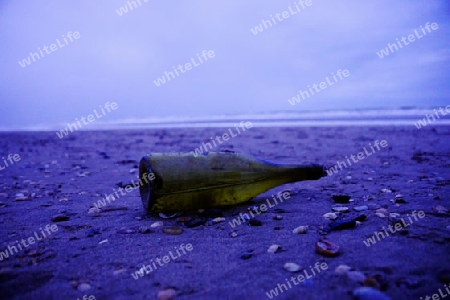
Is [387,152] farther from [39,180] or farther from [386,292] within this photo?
[39,180]

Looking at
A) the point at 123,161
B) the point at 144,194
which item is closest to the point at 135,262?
the point at 144,194

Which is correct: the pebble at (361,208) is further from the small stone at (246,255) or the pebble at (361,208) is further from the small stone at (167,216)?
the small stone at (167,216)

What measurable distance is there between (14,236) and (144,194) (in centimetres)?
78

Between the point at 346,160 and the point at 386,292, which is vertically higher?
the point at 386,292

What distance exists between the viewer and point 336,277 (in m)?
1.21

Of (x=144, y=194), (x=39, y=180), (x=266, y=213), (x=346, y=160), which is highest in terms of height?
(x=39, y=180)

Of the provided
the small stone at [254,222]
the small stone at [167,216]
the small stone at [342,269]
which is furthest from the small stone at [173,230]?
the small stone at [342,269]

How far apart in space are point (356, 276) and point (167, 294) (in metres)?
0.75

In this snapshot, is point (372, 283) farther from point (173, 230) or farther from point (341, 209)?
point (173, 230)

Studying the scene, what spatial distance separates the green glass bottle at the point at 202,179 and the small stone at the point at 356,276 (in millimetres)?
1005

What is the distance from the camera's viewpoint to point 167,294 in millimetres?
1155

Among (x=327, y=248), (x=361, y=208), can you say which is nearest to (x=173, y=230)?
(x=327, y=248)

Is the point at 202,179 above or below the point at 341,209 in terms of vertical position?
above

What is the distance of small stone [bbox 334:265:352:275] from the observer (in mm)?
1226
